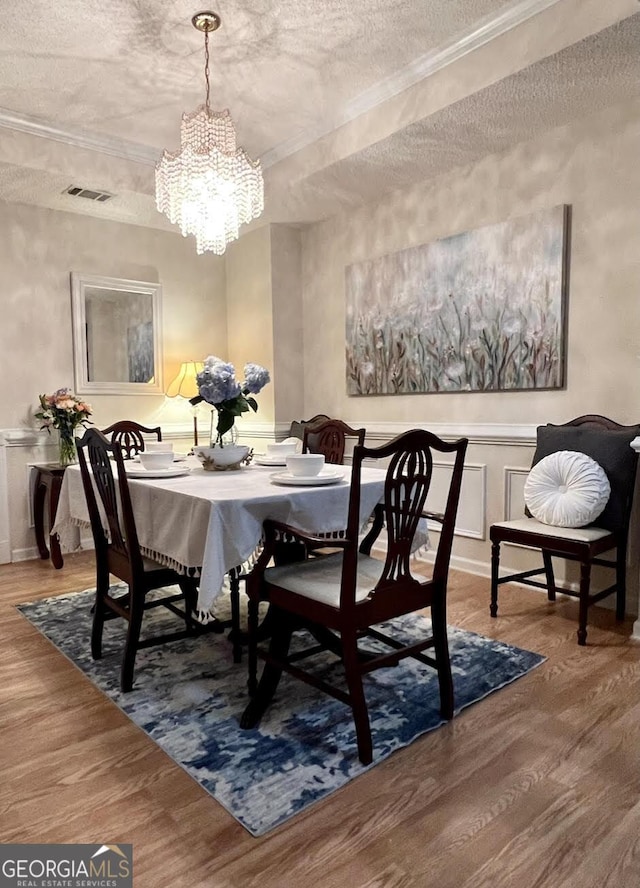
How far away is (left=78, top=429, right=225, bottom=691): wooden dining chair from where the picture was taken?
2.12 m

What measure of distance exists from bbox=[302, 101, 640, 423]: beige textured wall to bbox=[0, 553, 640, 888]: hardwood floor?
1.50 meters

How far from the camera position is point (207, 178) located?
2816 millimetres

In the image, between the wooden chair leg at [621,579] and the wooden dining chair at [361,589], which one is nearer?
the wooden dining chair at [361,589]

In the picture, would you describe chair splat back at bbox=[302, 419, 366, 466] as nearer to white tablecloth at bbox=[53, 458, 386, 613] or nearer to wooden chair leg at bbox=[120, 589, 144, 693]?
white tablecloth at bbox=[53, 458, 386, 613]

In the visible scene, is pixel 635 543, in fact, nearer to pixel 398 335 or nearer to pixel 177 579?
pixel 398 335

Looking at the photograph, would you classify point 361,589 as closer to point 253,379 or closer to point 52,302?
point 253,379

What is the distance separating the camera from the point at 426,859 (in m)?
1.36

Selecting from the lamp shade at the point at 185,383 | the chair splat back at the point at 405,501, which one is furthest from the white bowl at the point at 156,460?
the lamp shade at the point at 185,383

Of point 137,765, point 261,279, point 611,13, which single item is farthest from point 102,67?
point 137,765

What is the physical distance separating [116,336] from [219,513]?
3228 millimetres

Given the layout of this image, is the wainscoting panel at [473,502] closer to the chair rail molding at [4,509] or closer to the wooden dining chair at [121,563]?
the wooden dining chair at [121,563]

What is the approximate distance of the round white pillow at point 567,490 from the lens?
2699 millimetres

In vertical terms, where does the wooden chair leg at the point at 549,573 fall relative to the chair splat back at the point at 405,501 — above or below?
below

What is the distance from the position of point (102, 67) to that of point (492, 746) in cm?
353
